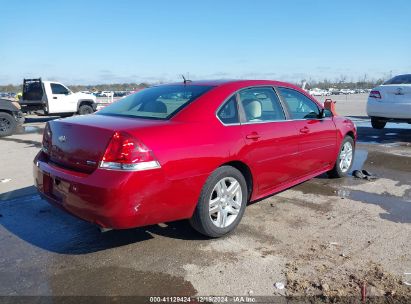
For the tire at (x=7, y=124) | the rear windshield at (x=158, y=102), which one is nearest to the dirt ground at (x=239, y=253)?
the rear windshield at (x=158, y=102)

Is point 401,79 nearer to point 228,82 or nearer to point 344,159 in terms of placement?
point 344,159

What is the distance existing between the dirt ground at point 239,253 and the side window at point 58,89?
45.2 ft

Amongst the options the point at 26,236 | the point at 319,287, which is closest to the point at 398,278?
the point at 319,287

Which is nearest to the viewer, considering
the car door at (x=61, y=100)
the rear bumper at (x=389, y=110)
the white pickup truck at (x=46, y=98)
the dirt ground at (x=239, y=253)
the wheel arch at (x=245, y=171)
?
the dirt ground at (x=239, y=253)

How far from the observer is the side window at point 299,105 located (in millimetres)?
5020

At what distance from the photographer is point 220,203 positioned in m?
3.98

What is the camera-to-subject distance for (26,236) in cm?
413

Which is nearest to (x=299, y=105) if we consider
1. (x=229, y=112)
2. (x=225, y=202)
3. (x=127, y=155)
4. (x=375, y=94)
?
(x=229, y=112)

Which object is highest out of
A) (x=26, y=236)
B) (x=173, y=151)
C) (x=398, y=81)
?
(x=398, y=81)

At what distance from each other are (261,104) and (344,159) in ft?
8.23

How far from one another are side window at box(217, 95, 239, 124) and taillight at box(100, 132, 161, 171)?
39.8 inches

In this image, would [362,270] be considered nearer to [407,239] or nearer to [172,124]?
[407,239]

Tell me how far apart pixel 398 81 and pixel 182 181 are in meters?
9.41

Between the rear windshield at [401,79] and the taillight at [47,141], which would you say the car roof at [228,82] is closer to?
the taillight at [47,141]
